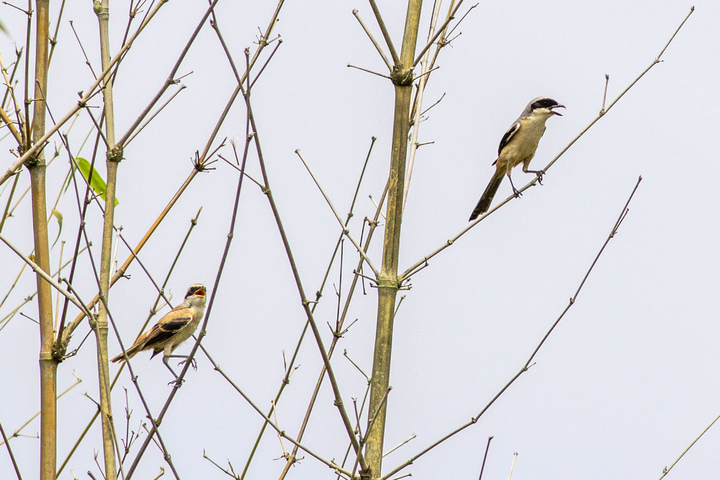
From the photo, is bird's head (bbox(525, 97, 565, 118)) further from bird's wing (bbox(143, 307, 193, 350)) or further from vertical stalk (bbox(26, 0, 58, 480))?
vertical stalk (bbox(26, 0, 58, 480))

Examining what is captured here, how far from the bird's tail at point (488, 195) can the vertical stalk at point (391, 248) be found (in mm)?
4551

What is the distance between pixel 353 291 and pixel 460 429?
93cm

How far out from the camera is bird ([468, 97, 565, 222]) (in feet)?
24.2

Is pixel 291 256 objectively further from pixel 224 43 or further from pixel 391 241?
pixel 224 43

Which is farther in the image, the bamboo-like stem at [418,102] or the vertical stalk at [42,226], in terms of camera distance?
the bamboo-like stem at [418,102]

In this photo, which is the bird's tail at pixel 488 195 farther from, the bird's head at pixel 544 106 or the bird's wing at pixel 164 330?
the bird's wing at pixel 164 330

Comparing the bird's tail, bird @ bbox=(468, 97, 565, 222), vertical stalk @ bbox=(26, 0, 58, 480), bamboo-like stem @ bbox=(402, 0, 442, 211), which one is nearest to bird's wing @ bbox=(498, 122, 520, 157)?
bird @ bbox=(468, 97, 565, 222)

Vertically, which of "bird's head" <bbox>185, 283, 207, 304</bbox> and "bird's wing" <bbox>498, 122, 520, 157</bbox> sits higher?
"bird's wing" <bbox>498, 122, 520, 157</bbox>

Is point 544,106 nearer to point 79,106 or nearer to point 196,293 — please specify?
point 196,293

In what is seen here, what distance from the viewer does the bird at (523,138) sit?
7.37 metres

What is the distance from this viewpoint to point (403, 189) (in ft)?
9.70

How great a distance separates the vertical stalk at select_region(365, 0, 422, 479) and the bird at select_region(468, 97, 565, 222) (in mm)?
4372

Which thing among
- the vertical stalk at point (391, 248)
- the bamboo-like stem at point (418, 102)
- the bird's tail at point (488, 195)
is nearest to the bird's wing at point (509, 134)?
the bird's tail at point (488, 195)

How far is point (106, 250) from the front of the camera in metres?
3.06
